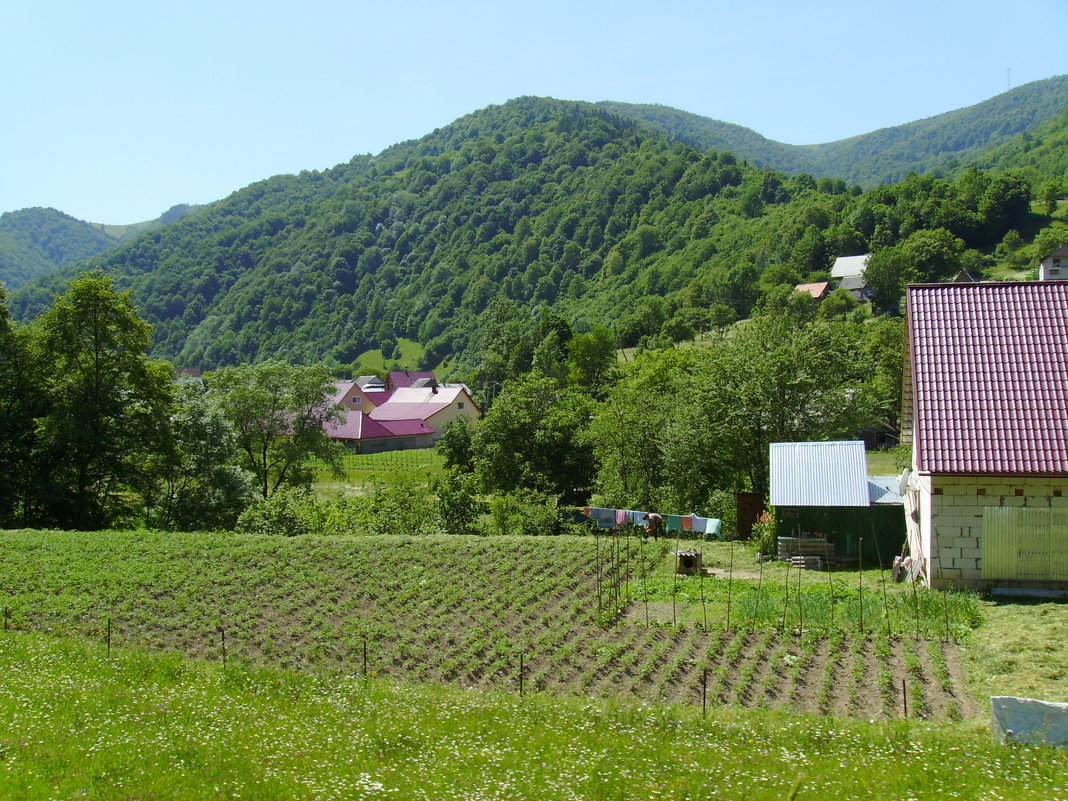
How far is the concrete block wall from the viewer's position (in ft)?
57.5

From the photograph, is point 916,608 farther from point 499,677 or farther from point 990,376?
point 499,677

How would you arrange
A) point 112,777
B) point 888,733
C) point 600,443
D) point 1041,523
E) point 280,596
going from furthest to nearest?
point 600,443
point 280,596
point 1041,523
point 888,733
point 112,777

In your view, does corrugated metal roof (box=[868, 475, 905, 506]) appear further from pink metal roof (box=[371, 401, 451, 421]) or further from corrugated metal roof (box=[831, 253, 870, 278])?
corrugated metal roof (box=[831, 253, 870, 278])

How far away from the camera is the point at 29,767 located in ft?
28.5

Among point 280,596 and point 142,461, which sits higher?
point 142,461

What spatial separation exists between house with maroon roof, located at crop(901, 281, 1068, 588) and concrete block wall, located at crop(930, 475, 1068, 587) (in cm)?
2

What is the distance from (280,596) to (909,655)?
13.6 metres

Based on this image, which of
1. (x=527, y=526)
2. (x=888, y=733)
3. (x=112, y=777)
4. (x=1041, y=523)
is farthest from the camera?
(x=527, y=526)

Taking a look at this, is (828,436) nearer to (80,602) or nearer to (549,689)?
(549,689)

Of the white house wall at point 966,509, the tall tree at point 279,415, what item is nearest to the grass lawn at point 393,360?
the tall tree at point 279,415

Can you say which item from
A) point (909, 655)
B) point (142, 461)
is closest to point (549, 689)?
point (909, 655)

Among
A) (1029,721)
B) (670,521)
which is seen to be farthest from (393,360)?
(1029,721)

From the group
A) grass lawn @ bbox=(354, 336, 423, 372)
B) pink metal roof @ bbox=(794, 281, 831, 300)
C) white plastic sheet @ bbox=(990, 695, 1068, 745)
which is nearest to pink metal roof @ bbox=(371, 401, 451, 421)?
pink metal roof @ bbox=(794, 281, 831, 300)

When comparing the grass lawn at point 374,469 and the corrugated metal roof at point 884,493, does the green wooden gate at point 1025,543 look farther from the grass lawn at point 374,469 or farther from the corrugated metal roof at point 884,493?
the grass lawn at point 374,469
